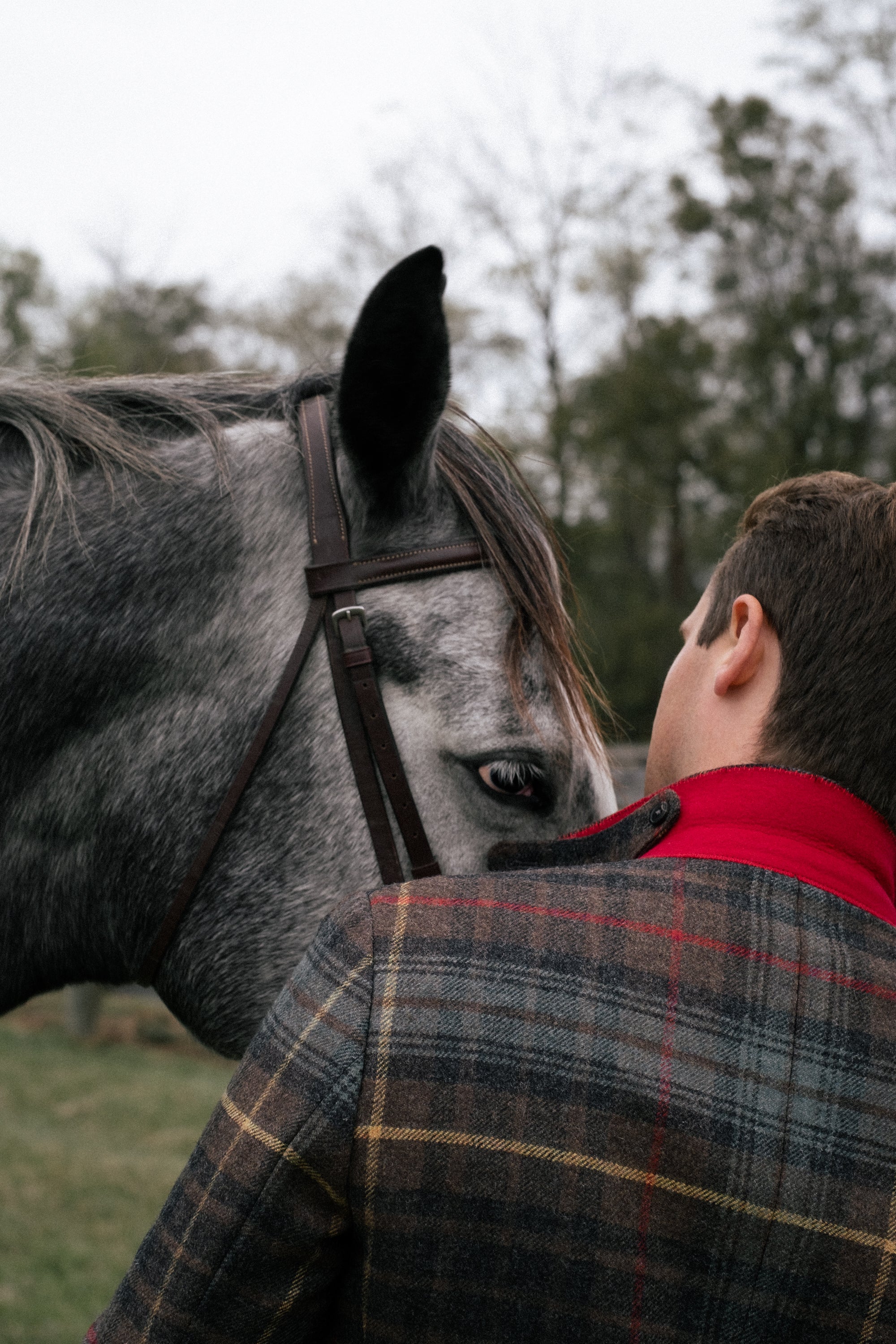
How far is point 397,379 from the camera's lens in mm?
1681

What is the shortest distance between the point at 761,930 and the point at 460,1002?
34 cm

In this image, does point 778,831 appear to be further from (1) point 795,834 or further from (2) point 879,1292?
(2) point 879,1292

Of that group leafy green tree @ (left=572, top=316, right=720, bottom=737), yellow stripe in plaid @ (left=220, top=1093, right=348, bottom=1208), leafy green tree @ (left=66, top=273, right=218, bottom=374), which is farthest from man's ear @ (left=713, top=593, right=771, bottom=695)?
leafy green tree @ (left=66, top=273, right=218, bottom=374)

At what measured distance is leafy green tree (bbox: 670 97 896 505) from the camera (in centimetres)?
2103

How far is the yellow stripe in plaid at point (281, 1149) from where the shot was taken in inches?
43.5

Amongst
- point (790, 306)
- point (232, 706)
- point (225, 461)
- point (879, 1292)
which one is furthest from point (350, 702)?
point (790, 306)

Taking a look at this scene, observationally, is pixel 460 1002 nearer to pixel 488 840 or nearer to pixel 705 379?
pixel 488 840

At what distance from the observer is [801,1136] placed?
110 centimetres

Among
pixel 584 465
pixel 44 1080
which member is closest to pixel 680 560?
pixel 584 465

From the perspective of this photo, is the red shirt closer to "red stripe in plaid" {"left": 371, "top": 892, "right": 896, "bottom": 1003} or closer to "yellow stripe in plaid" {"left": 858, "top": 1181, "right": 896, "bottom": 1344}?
"red stripe in plaid" {"left": 371, "top": 892, "right": 896, "bottom": 1003}

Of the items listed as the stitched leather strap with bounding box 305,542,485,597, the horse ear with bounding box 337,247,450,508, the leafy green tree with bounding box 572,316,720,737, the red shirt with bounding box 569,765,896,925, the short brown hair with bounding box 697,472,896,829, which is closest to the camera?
the red shirt with bounding box 569,765,896,925

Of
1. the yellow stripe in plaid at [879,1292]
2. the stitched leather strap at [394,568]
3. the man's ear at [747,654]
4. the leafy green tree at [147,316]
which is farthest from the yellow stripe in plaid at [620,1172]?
the leafy green tree at [147,316]

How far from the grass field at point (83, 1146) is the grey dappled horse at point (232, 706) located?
202 cm

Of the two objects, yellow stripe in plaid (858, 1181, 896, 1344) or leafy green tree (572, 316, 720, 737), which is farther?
leafy green tree (572, 316, 720, 737)
